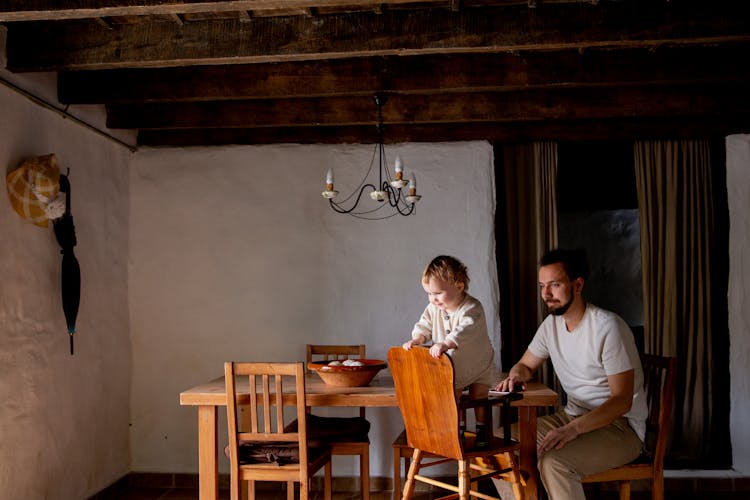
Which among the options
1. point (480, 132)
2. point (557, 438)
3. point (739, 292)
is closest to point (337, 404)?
point (557, 438)

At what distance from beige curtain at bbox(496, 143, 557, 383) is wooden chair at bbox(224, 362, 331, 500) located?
201 cm

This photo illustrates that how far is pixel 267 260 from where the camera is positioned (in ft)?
16.5

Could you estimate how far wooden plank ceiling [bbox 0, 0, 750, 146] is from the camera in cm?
309

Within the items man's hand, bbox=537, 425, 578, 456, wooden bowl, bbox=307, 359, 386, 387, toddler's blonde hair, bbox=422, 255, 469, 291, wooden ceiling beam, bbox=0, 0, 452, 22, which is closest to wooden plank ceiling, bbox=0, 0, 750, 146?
wooden ceiling beam, bbox=0, 0, 452, 22

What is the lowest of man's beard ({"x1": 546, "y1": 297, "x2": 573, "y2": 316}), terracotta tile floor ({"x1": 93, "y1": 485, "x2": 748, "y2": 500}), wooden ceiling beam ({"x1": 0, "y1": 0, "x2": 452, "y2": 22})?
terracotta tile floor ({"x1": 93, "y1": 485, "x2": 748, "y2": 500})

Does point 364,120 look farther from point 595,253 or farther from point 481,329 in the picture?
point 595,253

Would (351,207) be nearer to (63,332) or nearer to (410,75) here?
(410,75)

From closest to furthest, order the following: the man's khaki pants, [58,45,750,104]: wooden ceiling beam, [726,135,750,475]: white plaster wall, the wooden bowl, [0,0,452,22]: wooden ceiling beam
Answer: [0,0,452,22]: wooden ceiling beam, the man's khaki pants, the wooden bowl, [58,45,750,104]: wooden ceiling beam, [726,135,750,475]: white plaster wall

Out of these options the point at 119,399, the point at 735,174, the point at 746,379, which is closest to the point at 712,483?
the point at 746,379

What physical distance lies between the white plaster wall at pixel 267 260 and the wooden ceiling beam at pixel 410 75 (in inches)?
43.3

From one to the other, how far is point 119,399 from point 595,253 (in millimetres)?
4505

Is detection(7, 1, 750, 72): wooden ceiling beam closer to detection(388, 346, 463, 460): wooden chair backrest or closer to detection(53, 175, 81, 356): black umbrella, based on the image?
detection(53, 175, 81, 356): black umbrella

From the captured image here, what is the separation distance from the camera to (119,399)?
4.79m

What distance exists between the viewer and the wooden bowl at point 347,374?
3588mm
